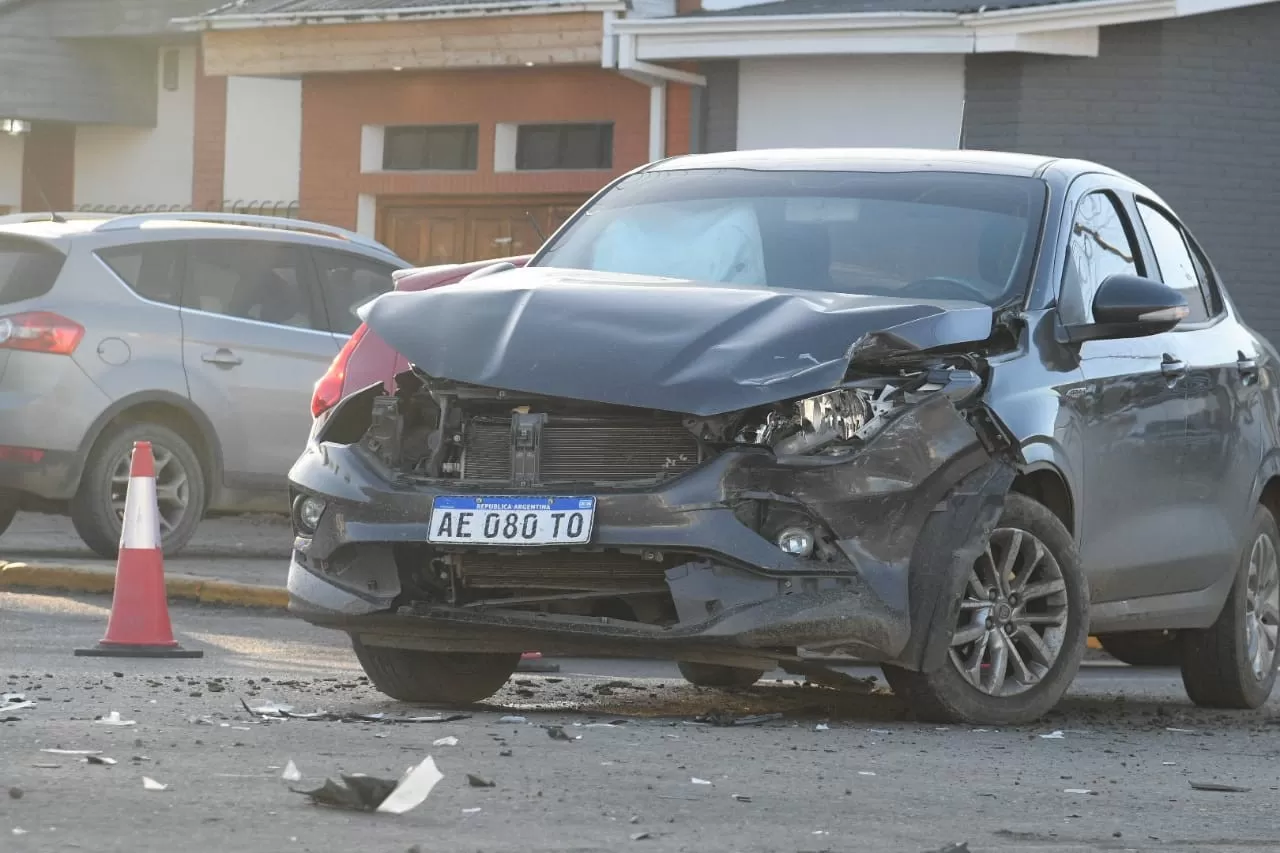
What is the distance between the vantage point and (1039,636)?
802 centimetres

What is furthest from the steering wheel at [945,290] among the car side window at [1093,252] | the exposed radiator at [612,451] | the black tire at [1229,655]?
the black tire at [1229,655]

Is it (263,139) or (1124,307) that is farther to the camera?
(263,139)

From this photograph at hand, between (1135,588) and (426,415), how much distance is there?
8.08 ft

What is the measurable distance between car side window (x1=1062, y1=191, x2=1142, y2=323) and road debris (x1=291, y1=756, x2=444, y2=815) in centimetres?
336

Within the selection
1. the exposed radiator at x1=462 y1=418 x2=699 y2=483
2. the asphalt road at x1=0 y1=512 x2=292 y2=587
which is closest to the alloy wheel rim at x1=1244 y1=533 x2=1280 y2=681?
the exposed radiator at x1=462 y1=418 x2=699 y2=483

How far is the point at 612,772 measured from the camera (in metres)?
6.36

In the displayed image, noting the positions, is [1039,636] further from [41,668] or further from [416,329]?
[41,668]

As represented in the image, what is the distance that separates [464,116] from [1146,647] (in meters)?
14.3

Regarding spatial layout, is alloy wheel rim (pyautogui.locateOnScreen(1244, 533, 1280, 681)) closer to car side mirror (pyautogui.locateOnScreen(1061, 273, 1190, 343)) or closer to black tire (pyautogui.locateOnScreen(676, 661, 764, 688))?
→ car side mirror (pyautogui.locateOnScreen(1061, 273, 1190, 343))

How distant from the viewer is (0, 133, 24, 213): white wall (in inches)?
1157

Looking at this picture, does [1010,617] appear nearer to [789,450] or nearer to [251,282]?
[789,450]

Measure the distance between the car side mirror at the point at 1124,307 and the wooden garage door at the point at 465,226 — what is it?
1450 cm

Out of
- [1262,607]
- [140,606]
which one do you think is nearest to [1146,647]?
[1262,607]

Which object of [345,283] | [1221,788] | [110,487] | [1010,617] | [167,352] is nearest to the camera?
[1221,788]
